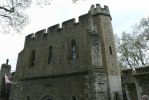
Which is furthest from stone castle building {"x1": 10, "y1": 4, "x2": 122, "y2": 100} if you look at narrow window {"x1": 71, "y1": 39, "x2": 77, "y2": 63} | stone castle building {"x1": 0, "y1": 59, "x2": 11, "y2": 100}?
stone castle building {"x1": 0, "y1": 59, "x2": 11, "y2": 100}

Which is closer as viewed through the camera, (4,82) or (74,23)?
(74,23)

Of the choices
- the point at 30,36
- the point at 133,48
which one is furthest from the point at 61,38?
the point at 133,48

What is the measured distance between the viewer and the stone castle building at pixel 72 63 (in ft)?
38.0

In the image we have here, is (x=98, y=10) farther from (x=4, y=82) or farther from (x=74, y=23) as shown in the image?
(x=4, y=82)

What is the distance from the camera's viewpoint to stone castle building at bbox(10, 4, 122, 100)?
11570 mm

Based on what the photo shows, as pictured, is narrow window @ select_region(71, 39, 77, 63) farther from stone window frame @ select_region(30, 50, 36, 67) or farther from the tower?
stone window frame @ select_region(30, 50, 36, 67)

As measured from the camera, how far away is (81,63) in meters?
12.2

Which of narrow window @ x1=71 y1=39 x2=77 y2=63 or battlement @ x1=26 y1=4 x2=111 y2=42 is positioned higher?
battlement @ x1=26 y1=4 x2=111 y2=42

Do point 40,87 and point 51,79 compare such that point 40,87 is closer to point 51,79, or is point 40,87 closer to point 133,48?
point 51,79

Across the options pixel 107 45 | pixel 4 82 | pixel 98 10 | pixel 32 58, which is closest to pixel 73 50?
pixel 107 45

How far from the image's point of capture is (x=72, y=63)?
41.9 feet

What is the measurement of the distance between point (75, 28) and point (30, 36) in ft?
17.5

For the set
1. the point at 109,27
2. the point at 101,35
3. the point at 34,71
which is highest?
the point at 109,27

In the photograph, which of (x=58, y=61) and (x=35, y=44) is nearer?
(x=58, y=61)
